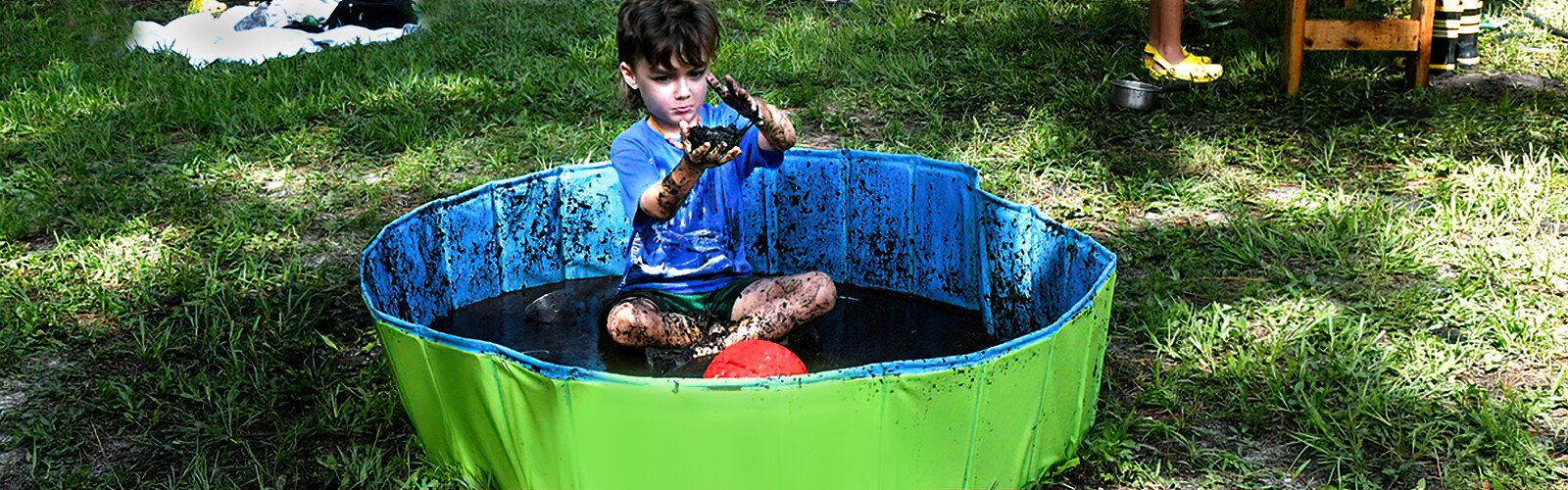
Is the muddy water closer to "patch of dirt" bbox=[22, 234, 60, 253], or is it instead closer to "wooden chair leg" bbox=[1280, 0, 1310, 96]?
"patch of dirt" bbox=[22, 234, 60, 253]

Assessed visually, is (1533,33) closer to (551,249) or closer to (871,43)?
(871,43)

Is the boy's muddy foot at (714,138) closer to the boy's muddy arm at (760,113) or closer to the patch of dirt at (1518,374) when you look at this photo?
the boy's muddy arm at (760,113)

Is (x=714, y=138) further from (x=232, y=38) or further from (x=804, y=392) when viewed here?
(x=232, y=38)

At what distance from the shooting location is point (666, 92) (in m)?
2.93

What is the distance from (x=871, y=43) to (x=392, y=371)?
339 cm

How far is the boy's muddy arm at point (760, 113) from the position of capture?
2.65m

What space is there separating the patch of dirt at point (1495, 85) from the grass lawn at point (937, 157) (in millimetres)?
20

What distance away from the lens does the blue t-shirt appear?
3.06 m

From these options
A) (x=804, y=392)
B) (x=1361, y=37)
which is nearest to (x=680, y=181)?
(x=804, y=392)

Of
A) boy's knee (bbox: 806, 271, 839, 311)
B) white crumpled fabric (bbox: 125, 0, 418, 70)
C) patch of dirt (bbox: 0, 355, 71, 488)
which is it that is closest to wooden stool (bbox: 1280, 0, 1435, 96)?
boy's knee (bbox: 806, 271, 839, 311)

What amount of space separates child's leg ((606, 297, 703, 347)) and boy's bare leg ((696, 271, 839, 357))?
0.05 metres

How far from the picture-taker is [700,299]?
125 inches

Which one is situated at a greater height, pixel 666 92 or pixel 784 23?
pixel 666 92

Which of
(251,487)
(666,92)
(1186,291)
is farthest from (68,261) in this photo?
(1186,291)
